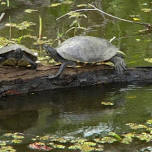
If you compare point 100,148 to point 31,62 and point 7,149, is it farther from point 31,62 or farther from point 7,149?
point 31,62

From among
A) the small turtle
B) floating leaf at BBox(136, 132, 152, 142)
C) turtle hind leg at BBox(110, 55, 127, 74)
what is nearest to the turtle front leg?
the small turtle

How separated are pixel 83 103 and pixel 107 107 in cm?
37

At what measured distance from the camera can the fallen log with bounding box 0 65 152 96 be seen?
6.11 m

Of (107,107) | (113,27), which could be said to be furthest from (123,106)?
(113,27)

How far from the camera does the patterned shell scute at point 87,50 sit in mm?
6480

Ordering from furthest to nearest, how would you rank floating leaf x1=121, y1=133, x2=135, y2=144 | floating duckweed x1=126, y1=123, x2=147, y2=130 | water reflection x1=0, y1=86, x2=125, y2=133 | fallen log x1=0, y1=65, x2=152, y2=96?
fallen log x1=0, y1=65, x2=152, y2=96 < water reflection x1=0, y1=86, x2=125, y2=133 < floating duckweed x1=126, y1=123, x2=147, y2=130 < floating leaf x1=121, y1=133, x2=135, y2=144

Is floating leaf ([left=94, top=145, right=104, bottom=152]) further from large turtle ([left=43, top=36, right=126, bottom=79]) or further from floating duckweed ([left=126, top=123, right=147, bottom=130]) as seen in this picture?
large turtle ([left=43, top=36, right=126, bottom=79])

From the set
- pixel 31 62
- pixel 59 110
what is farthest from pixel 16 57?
pixel 59 110

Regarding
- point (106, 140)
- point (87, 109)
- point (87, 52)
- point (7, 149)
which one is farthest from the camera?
point (87, 52)

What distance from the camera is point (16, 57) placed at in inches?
242

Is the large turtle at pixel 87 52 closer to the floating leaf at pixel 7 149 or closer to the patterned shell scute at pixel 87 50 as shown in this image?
the patterned shell scute at pixel 87 50

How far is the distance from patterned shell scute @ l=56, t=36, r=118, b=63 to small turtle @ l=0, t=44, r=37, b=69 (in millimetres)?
499

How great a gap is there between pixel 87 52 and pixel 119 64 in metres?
0.46

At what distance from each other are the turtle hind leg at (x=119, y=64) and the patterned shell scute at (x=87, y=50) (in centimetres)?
10
